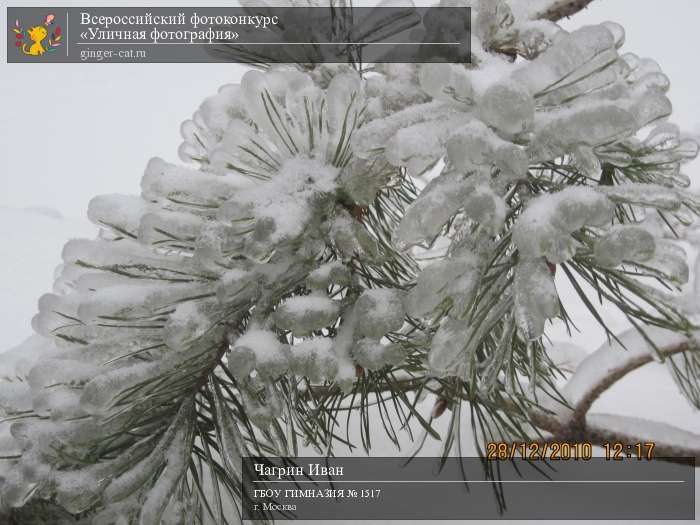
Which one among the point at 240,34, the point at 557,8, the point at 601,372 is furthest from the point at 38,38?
the point at 601,372

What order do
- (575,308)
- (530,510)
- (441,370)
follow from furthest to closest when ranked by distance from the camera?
(575,308)
(530,510)
(441,370)

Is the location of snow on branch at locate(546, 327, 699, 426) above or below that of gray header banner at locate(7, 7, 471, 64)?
below

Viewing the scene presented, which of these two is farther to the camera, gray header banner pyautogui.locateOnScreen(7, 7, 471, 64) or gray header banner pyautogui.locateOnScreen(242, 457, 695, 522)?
gray header banner pyautogui.locateOnScreen(242, 457, 695, 522)

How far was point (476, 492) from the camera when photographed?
46cm

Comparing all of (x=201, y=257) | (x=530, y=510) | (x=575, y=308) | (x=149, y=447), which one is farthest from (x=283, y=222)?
(x=575, y=308)

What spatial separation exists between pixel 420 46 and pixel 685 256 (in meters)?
0.13

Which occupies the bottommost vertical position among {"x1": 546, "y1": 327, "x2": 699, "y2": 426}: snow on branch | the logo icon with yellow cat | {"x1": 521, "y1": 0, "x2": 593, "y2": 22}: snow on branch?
{"x1": 546, "y1": 327, "x2": 699, "y2": 426}: snow on branch

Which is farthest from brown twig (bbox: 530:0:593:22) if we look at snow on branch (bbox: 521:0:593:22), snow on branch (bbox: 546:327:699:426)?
snow on branch (bbox: 546:327:699:426)

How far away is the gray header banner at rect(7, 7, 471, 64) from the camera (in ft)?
0.87

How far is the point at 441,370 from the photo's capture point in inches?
9.4

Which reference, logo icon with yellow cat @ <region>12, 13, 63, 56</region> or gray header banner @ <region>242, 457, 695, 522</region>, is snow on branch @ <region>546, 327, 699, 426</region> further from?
logo icon with yellow cat @ <region>12, 13, 63, 56</region>

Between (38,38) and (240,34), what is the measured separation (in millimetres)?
229

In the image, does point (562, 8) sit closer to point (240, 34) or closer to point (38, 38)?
point (240, 34)

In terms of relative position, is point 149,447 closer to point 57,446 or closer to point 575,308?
point 57,446
